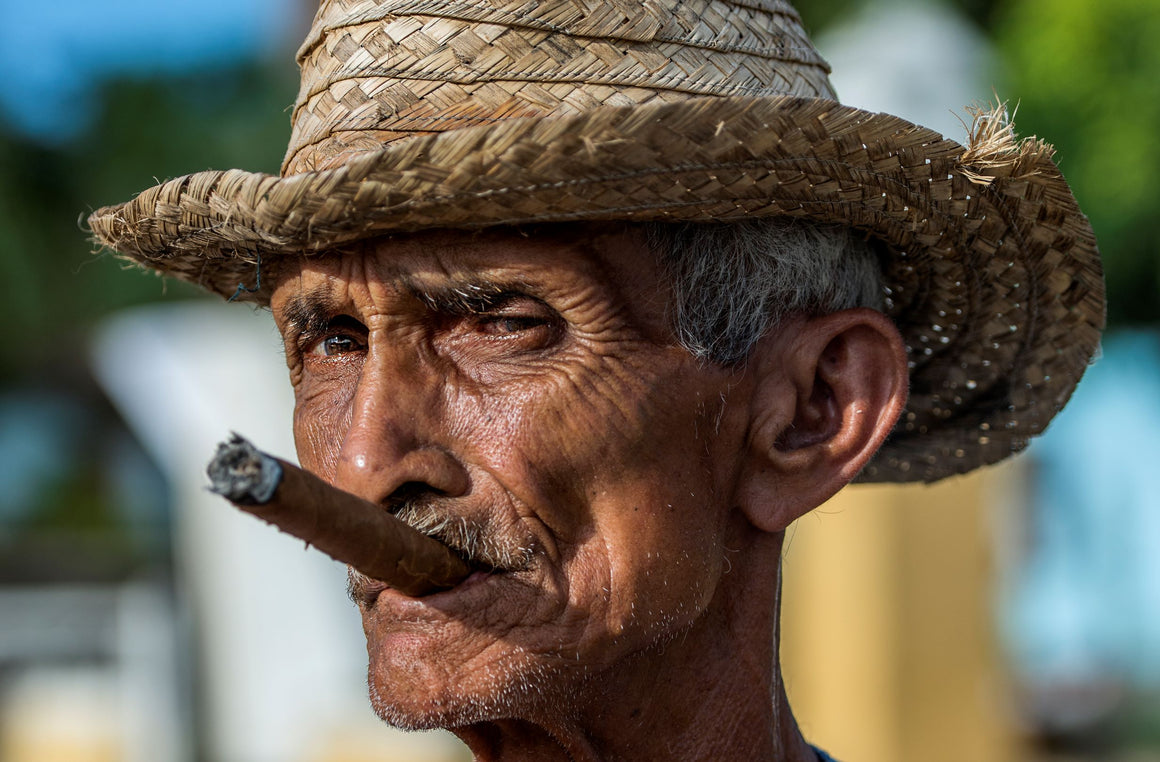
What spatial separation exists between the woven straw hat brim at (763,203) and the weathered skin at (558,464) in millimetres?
116

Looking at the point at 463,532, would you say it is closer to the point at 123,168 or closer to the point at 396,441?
the point at 396,441

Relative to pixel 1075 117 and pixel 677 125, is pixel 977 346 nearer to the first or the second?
pixel 677 125

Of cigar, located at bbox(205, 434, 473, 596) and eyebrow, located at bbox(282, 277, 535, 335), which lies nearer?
cigar, located at bbox(205, 434, 473, 596)

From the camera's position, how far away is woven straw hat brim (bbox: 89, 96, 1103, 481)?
2.03m

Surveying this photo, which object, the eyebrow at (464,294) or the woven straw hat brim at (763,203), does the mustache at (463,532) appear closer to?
the eyebrow at (464,294)

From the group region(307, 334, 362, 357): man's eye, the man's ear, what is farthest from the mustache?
the man's ear

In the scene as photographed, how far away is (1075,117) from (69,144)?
541 inches

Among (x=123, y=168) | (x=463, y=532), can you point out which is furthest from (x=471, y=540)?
(x=123, y=168)

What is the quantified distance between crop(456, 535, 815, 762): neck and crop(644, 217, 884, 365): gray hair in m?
0.42

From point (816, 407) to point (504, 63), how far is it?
2.82 feet

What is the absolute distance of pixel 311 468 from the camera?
2459 mm

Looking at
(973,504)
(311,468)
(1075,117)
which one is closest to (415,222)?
(311,468)

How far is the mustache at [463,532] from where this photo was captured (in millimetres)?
2146

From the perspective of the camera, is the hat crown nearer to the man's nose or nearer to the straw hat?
the straw hat
